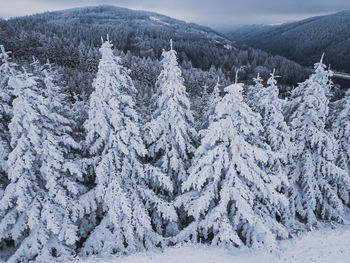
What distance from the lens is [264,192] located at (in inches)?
513

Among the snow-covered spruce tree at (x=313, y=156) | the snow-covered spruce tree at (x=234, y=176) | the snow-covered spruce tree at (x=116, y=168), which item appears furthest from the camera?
the snow-covered spruce tree at (x=313, y=156)

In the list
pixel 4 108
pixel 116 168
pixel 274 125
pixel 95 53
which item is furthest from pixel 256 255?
pixel 95 53

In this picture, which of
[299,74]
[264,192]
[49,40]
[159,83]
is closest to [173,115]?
[159,83]

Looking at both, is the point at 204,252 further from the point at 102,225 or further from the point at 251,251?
the point at 102,225

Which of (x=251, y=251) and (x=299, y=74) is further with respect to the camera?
(x=299, y=74)

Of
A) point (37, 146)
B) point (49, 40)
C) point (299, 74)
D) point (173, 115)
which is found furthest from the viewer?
point (299, 74)

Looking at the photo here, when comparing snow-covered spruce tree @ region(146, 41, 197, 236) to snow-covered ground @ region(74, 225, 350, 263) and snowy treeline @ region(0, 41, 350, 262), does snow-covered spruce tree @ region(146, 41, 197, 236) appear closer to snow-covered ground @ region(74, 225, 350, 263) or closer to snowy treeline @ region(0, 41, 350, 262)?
snowy treeline @ region(0, 41, 350, 262)

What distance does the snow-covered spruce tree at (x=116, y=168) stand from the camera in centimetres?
1330

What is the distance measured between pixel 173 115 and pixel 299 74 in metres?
118

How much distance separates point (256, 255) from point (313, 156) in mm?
8090

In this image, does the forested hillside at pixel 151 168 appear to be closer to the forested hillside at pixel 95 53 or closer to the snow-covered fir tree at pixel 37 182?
the snow-covered fir tree at pixel 37 182

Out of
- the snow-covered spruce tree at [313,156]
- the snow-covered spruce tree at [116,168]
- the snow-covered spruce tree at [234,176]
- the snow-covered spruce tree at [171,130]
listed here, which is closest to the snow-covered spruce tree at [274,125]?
the snow-covered spruce tree at [313,156]

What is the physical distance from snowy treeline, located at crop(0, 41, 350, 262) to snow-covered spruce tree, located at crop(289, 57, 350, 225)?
0.27 feet

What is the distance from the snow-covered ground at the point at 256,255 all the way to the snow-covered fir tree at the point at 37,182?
2343 mm
